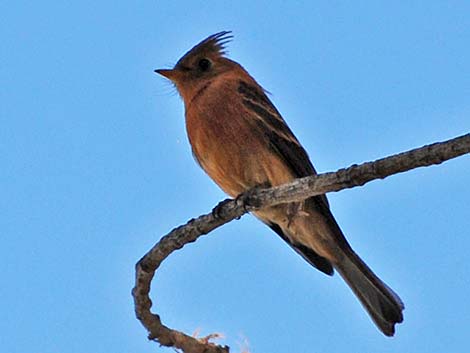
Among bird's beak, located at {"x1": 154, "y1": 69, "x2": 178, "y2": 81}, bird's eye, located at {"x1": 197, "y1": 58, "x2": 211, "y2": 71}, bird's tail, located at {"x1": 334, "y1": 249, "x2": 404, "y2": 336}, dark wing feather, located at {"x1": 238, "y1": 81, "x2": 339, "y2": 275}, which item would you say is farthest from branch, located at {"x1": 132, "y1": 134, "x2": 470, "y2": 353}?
bird's eye, located at {"x1": 197, "y1": 58, "x2": 211, "y2": 71}

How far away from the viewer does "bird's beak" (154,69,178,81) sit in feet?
33.2

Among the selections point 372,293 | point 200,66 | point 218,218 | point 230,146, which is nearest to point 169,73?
point 200,66

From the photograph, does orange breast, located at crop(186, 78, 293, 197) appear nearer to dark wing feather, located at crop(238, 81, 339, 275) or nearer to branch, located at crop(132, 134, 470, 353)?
dark wing feather, located at crop(238, 81, 339, 275)

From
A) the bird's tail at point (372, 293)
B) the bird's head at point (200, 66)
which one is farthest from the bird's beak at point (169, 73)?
the bird's tail at point (372, 293)

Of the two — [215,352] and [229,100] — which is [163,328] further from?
[229,100]

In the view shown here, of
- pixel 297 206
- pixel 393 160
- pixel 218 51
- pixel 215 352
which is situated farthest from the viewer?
pixel 218 51

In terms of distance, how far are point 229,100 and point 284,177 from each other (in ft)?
2.91

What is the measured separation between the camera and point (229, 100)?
9.59 m

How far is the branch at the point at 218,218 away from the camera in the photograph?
6355 millimetres

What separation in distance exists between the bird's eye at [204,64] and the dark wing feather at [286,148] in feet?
1.71

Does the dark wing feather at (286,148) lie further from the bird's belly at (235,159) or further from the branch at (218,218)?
the branch at (218,218)

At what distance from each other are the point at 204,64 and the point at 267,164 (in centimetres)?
156

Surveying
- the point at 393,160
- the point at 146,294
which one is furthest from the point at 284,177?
the point at 393,160

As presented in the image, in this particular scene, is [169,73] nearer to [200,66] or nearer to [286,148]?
[200,66]
